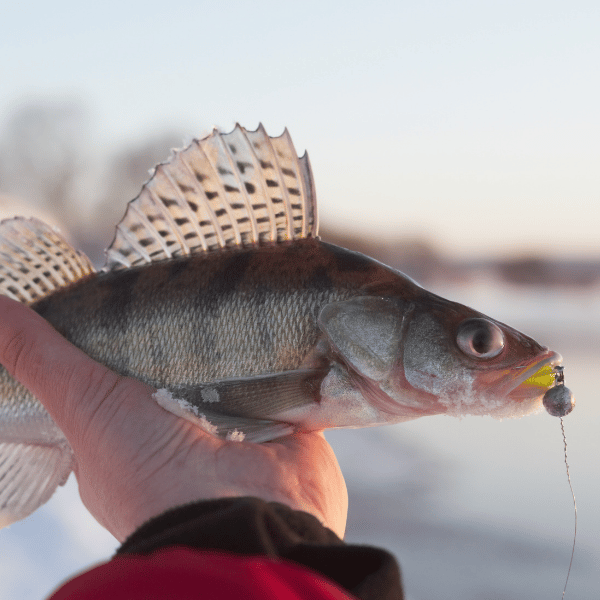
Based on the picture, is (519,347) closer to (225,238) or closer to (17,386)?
(225,238)

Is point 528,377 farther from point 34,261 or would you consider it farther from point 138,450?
point 34,261

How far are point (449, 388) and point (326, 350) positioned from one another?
0.39 metres

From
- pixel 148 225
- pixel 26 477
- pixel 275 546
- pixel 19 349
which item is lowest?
pixel 26 477

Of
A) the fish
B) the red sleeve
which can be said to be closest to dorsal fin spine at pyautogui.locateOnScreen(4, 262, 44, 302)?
the fish

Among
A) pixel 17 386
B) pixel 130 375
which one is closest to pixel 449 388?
pixel 130 375

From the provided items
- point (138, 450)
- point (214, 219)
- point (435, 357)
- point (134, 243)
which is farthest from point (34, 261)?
point (435, 357)

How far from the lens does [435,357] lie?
1805 mm

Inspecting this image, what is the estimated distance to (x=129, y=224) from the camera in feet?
6.98

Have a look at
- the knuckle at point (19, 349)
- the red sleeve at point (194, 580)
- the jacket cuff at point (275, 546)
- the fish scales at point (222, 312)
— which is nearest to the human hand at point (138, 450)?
the knuckle at point (19, 349)

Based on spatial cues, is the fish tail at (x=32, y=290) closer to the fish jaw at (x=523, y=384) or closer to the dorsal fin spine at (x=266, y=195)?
the dorsal fin spine at (x=266, y=195)

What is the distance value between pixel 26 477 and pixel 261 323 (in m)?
1.17

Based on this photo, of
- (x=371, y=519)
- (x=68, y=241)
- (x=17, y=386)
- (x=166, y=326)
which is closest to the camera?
(x=166, y=326)

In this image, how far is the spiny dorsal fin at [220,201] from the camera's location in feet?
6.73

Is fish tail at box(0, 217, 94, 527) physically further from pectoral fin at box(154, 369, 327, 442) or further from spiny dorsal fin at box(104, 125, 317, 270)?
pectoral fin at box(154, 369, 327, 442)
